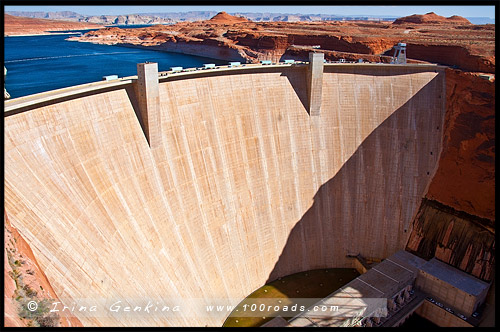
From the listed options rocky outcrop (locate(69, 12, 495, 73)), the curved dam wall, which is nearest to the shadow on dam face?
the curved dam wall

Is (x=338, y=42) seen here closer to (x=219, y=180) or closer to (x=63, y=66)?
(x=219, y=180)

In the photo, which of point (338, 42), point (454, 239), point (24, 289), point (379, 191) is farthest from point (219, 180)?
point (338, 42)

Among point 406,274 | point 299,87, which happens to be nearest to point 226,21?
point 299,87

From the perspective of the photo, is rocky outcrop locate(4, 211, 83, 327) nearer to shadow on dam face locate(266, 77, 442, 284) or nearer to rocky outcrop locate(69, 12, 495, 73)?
shadow on dam face locate(266, 77, 442, 284)

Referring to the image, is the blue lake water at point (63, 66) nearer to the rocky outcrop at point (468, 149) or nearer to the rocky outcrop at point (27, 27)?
the rocky outcrop at point (468, 149)
